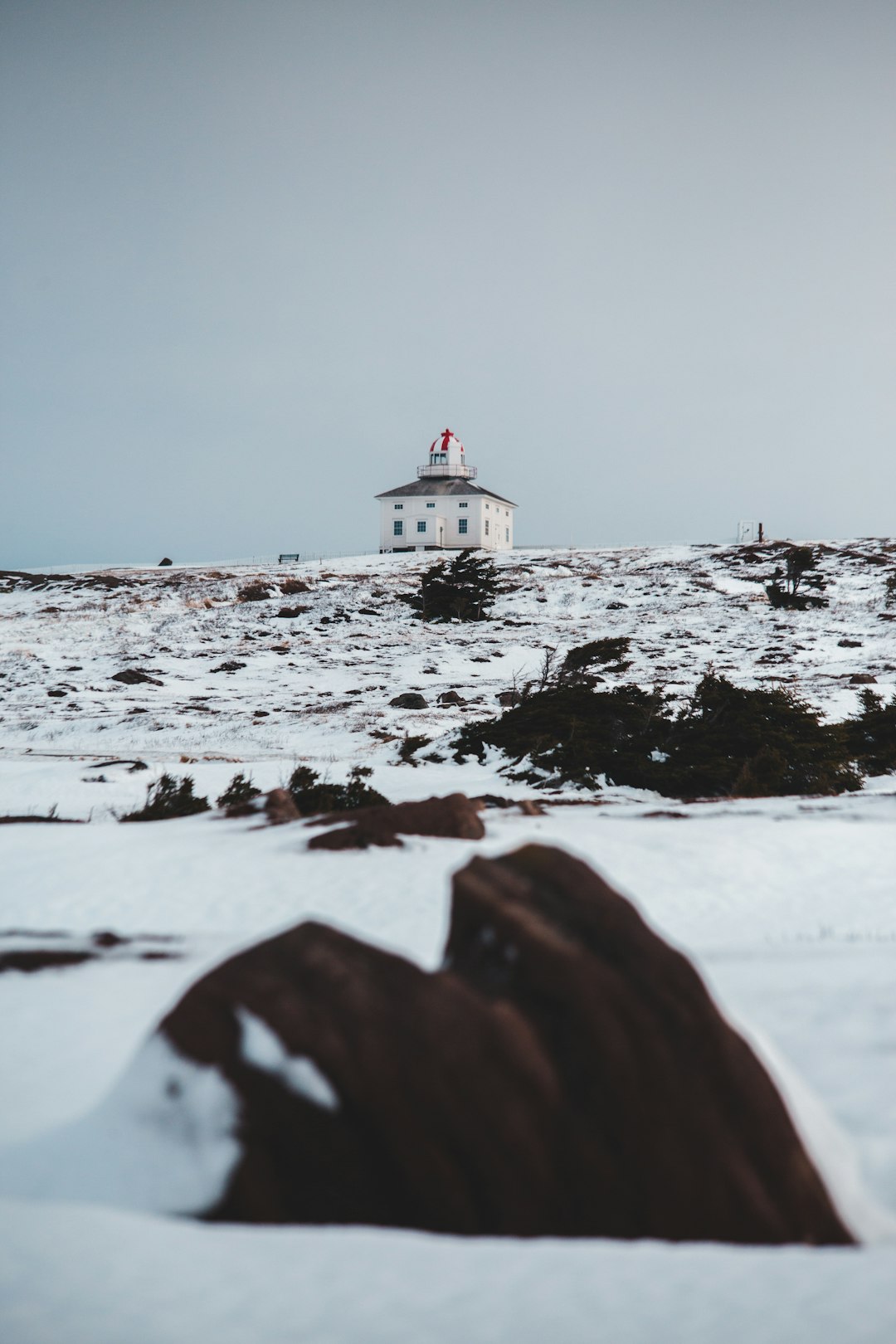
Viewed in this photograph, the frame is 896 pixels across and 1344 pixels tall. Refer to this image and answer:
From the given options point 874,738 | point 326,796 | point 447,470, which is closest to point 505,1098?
point 326,796

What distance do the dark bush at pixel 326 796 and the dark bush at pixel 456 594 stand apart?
22148mm

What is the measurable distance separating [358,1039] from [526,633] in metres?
27.8

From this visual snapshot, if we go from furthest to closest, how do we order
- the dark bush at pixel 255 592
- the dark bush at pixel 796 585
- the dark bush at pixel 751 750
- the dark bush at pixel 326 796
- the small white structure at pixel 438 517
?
the small white structure at pixel 438 517 → the dark bush at pixel 255 592 → the dark bush at pixel 796 585 → the dark bush at pixel 751 750 → the dark bush at pixel 326 796

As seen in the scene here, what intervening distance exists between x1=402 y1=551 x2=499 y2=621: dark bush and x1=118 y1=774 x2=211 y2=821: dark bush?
2274cm

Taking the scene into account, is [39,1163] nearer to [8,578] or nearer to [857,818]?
[857,818]

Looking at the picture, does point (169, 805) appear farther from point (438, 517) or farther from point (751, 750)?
point (438, 517)

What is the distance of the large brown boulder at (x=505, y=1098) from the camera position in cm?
258

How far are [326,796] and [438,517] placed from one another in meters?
47.3

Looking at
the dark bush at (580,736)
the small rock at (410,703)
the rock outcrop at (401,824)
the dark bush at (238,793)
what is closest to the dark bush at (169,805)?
the dark bush at (238,793)

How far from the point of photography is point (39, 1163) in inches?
110

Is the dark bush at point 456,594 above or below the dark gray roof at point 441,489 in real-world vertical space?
below

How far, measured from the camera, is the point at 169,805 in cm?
950

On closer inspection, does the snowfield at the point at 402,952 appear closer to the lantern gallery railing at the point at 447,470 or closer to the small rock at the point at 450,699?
the small rock at the point at 450,699

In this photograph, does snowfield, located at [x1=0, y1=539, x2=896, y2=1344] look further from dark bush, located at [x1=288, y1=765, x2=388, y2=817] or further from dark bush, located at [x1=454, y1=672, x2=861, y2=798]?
dark bush, located at [x1=288, y1=765, x2=388, y2=817]
